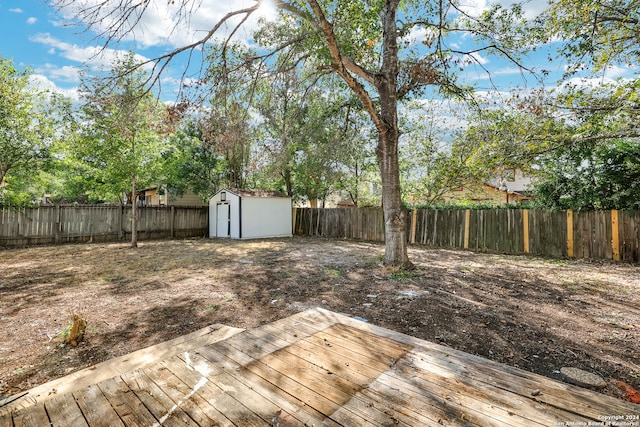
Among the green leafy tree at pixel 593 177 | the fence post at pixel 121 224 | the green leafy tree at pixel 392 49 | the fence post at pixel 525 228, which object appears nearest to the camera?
the green leafy tree at pixel 392 49

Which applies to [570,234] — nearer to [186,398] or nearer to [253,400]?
[253,400]

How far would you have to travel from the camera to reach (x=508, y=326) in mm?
3250

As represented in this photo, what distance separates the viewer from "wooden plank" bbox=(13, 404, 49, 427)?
1.31m

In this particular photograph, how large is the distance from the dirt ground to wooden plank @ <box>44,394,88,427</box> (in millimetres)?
1071

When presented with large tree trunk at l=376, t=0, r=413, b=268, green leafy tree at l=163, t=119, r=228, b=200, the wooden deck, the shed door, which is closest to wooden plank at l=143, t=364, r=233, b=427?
the wooden deck

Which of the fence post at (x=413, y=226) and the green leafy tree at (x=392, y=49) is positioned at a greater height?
the green leafy tree at (x=392, y=49)

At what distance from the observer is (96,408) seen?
4.62 feet

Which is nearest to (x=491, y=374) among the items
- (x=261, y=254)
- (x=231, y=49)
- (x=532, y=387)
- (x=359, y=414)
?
(x=532, y=387)

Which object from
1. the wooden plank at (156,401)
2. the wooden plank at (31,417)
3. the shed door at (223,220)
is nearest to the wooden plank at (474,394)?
the wooden plank at (156,401)

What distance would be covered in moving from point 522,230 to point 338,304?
23.3 ft

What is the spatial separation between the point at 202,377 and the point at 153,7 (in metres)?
3.93

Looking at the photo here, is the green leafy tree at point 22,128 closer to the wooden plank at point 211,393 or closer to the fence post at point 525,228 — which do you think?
the wooden plank at point 211,393

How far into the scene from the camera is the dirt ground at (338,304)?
2.64 m

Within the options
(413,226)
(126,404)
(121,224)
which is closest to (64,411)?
(126,404)
